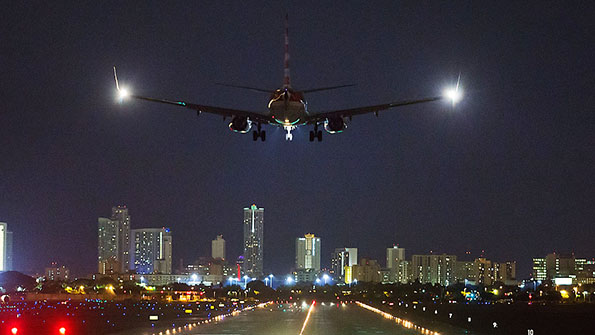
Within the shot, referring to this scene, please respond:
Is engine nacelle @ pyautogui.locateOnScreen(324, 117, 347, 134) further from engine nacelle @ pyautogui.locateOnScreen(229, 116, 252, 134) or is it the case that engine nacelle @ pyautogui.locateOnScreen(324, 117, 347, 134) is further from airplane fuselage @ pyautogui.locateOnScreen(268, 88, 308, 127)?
engine nacelle @ pyautogui.locateOnScreen(229, 116, 252, 134)

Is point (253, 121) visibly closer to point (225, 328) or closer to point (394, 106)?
point (394, 106)

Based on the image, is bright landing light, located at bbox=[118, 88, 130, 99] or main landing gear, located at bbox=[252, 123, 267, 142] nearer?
bright landing light, located at bbox=[118, 88, 130, 99]

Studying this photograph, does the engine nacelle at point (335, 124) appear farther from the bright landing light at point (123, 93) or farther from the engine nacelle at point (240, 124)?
the bright landing light at point (123, 93)

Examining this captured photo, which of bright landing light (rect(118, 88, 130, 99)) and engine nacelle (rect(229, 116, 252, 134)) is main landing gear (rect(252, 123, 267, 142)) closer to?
engine nacelle (rect(229, 116, 252, 134))

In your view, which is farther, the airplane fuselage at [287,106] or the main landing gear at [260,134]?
the main landing gear at [260,134]

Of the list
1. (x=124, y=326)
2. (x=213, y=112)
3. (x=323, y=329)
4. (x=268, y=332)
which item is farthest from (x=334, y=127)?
(x=124, y=326)
